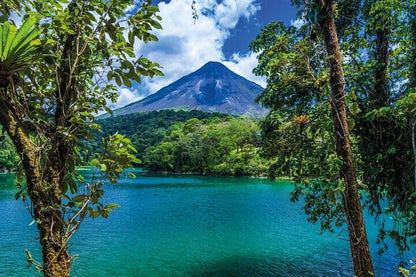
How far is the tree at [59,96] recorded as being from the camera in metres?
1.25

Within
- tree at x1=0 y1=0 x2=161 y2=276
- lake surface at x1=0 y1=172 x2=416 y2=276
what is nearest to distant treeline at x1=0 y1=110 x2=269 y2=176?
lake surface at x1=0 y1=172 x2=416 y2=276

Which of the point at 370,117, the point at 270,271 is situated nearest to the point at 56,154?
the point at 370,117

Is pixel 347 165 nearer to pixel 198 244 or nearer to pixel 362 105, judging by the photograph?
pixel 362 105

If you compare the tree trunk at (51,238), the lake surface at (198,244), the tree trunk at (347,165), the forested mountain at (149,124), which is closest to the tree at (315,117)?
the tree trunk at (347,165)

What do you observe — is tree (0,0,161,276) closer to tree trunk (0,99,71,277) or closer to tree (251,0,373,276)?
tree trunk (0,99,71,277)

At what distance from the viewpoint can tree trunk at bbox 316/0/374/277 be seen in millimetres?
3352

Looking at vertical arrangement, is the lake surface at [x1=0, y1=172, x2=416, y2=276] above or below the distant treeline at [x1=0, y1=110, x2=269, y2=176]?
below

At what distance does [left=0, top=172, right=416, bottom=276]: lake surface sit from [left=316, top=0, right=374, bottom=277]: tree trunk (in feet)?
6.08

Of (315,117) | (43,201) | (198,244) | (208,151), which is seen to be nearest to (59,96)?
(43,201)

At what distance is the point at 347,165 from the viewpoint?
11.1ft

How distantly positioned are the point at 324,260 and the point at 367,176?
5.87m

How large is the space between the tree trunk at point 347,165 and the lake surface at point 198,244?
6.08 ft

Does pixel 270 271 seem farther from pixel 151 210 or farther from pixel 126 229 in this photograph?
pixel 151 210

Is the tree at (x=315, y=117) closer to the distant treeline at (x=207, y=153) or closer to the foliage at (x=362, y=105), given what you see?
the foliage at (x=362, y=105)
